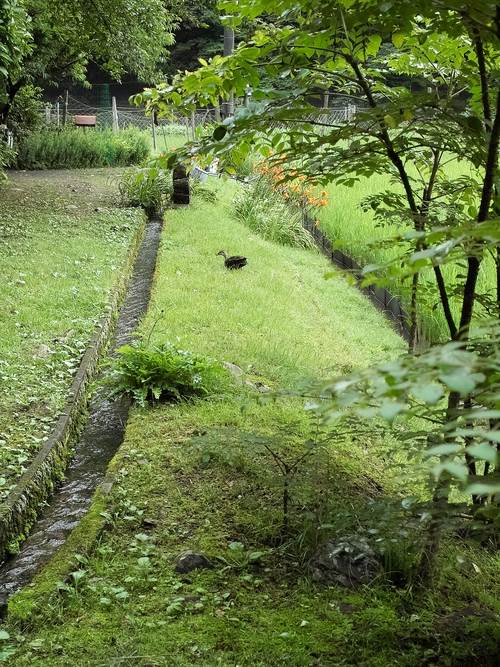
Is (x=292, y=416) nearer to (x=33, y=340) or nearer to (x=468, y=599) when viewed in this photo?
(x=468, y=599)

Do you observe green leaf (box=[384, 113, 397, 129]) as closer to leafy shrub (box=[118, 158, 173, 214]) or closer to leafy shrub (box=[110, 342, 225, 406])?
leafy shrub (box=[110, 342, 225, 406])

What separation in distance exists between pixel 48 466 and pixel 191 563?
46.4 inches

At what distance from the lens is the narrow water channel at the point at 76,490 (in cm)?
294

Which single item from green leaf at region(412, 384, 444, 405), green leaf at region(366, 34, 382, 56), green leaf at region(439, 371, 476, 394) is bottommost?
green leaf at region(412, 384, 444, 405)

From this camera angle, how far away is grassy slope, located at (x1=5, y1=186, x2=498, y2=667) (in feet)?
7.35

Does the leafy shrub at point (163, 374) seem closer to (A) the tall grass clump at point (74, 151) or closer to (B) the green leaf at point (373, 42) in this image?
(B) the green leaf at point (373, 42)

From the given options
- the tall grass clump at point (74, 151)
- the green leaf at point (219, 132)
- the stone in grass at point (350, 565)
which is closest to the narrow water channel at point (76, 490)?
the stone in grass at point (350, 565)

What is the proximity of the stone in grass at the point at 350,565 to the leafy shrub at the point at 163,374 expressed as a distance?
1.87 metres

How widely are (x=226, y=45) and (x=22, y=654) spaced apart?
13679mm

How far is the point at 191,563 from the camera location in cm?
275

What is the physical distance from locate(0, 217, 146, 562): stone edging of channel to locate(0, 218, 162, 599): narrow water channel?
0.05 metres

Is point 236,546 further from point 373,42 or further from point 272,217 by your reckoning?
point 272,217

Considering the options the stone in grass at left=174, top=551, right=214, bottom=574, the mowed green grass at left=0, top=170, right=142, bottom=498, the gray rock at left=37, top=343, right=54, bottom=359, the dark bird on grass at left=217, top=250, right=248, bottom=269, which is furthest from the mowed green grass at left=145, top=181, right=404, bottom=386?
the stone in grass at left=174, top=551, right=214, bottom=574

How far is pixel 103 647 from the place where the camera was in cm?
227
